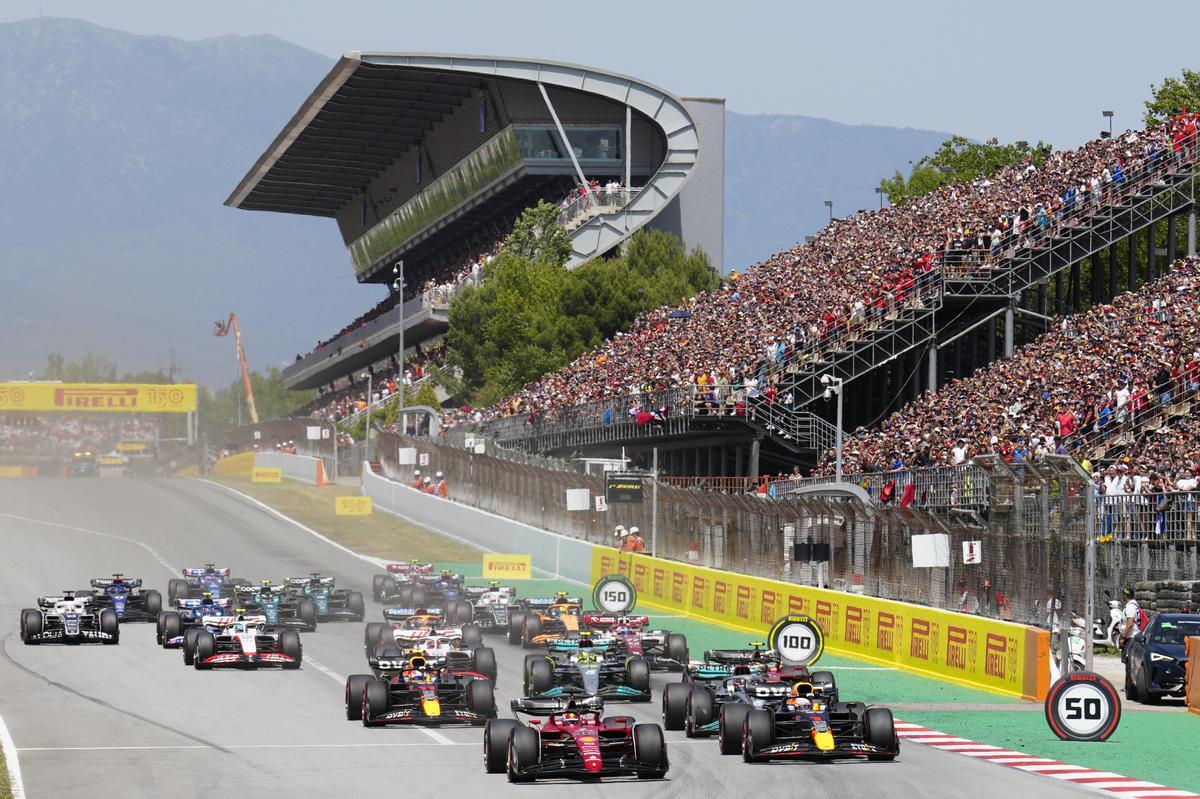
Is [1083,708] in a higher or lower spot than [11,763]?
higher

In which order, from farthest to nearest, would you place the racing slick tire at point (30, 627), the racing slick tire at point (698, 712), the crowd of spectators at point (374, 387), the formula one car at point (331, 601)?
the crowd of spectators at point (374, 387) < the formula one car at point (331, 601) < the racing slick tire at point (30, 627) < the racing slick tire at point (698, 712)

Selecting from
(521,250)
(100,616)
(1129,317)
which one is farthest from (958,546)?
(521,250)

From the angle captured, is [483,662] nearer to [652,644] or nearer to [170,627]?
[652,644]

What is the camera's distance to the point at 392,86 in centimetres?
10662

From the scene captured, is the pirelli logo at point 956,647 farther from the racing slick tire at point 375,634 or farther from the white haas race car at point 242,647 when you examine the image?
the white haas race car at point 242,647

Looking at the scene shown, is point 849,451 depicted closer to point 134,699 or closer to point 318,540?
point 318,540

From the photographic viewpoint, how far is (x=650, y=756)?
60.9ft

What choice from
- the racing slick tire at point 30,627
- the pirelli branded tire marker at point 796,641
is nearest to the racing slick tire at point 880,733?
the pirelli branded tire marker at point 796,641

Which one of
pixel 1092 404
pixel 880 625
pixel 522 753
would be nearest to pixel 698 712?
pixel 522 753

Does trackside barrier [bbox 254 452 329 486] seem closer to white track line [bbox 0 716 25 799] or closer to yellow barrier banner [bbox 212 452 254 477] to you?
yellow barrier banner [bbox 212 452 254 477]

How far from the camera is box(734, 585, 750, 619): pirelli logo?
38219mm

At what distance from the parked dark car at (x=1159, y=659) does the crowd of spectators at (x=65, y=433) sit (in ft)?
360

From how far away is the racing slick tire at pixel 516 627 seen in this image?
3416cm

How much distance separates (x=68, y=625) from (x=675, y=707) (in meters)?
15.5
